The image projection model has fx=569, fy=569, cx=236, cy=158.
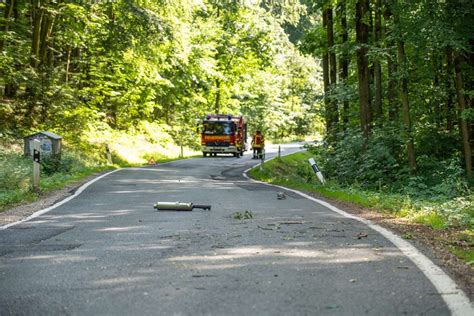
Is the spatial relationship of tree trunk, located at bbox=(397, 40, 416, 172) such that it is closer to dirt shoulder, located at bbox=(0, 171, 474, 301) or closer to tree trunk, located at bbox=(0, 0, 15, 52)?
dirt shoulder, located at bbox=(0, 171, 474, 301)

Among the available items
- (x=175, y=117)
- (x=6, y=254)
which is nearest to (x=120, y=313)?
(x=6, y=254)

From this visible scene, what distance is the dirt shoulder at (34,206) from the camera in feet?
30.3

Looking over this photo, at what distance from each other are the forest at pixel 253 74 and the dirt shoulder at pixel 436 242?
3.14 ft

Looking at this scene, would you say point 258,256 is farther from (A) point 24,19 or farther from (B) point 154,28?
(A) point 24,19

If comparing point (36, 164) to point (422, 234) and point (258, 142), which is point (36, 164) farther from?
point (258, 142)

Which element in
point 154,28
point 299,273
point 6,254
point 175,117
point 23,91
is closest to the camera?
point 299,273

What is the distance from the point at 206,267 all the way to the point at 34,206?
6.74 metres

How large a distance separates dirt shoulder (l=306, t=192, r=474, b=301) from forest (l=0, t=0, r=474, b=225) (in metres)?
0.96

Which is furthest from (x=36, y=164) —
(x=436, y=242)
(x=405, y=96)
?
(x=405, y=96)

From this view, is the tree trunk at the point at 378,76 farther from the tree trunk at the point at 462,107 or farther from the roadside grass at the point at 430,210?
the roadside grass at the point at 430,210

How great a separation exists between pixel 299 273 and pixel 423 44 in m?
10.7

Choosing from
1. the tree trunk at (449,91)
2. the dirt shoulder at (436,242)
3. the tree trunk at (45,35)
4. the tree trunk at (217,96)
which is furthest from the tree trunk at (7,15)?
the tree trunk at (217,96)

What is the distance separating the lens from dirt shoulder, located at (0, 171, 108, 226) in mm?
9250

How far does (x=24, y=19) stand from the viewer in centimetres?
2959
